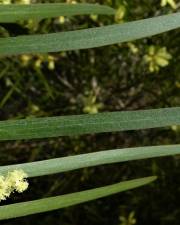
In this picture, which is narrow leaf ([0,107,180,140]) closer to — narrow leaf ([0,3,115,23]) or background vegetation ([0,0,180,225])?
narrow leaf ([0,3,115,23])

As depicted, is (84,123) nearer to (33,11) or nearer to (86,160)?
(86,160)

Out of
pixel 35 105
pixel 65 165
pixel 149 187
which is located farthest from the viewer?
pixel 149 187

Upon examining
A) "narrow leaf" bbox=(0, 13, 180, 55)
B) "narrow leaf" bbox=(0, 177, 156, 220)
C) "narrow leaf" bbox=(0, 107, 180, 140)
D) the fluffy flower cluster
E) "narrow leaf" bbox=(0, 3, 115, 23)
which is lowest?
"narrow leaf" bbox=(0, 177, 156, 220)

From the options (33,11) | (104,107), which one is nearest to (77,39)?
(33,11)

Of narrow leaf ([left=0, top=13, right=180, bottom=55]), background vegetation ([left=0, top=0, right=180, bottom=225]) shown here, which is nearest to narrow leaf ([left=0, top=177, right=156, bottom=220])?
narrow leaf ([left=0, top=13, right=180, bottom=55])

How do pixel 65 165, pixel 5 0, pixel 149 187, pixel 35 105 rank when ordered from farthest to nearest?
1. pixel 149 187
2. pixel 35 105
3. pixel 5 0
4. pixel 65 165

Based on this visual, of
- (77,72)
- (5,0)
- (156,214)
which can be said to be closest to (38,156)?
(77,72)

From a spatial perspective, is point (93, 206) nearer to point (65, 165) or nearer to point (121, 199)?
point (121, 199)
